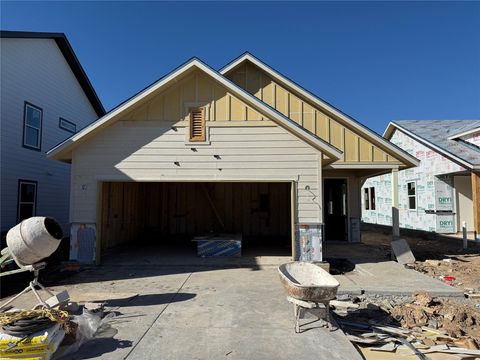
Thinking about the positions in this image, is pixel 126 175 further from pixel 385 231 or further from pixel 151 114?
pixel 385 231

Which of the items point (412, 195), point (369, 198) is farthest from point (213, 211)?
point (369, 198)

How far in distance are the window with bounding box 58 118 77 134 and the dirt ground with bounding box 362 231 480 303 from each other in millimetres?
14397

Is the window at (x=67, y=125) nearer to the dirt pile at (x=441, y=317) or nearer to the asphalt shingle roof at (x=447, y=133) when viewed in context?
the dirt pile at (x=441, y=317)

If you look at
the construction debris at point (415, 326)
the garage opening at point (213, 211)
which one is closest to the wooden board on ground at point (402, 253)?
the construction debris at point (415, 326)

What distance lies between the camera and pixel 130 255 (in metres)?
10.6

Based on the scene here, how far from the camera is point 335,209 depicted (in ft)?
44.6

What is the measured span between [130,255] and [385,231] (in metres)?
15.6

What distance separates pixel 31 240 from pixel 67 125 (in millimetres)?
11244

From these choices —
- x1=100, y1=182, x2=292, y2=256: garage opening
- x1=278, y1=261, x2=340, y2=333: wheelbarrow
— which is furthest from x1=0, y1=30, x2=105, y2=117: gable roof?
x1=278, y1=261, x2=340, y2=333: wheelbarrow

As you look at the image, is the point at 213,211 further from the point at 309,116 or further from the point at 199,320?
the point at 199,320

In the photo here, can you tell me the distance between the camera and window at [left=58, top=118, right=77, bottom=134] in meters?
13.6

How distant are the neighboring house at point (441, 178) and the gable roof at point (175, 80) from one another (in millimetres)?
8923

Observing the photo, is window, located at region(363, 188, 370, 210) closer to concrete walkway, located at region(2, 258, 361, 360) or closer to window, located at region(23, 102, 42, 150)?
concrete walkway, located at region(2, 258, 361, 360)

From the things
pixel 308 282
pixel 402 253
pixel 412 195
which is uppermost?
pixel 412 195
